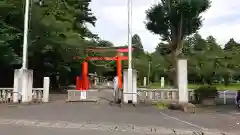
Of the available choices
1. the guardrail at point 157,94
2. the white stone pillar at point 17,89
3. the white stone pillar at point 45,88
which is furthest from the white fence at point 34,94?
the guardrail at point 157,94

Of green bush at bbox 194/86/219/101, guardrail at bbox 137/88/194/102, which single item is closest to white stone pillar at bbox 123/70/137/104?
guardrail at bbox 137/88/194/102

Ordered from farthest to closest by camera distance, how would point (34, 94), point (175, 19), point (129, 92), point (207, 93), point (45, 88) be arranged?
point (175, 19)
point (34, 94)
point (45, 88)
point (207, 93)
point (129, 92)

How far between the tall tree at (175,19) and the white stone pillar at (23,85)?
1234 cm

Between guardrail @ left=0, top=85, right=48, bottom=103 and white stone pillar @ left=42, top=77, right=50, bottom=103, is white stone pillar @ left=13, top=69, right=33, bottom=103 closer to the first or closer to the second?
guardrail @ left=0, top=85, right=48, bottom=103

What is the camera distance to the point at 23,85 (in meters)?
20.1

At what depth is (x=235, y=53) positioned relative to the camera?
65812 millimetres

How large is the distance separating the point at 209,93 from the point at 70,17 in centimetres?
1934

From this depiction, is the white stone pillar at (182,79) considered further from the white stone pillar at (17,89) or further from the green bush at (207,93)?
the white stone pillar at (17,89)

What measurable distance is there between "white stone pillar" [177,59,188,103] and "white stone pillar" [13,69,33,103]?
930 cm

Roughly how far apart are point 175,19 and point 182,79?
→ 35.8 feet

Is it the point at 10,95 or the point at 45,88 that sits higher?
the point at 45,88

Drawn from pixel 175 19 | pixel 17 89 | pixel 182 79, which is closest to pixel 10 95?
pixel 17 89

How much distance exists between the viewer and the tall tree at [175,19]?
27516 mm

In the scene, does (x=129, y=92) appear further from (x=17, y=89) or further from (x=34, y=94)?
(x=17, y=89)
